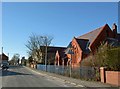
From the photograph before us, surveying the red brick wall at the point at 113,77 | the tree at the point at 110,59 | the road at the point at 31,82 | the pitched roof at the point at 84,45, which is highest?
the pitched roof at the point at 84,45

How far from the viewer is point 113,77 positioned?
2222 cm

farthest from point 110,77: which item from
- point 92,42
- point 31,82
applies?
point 92,42

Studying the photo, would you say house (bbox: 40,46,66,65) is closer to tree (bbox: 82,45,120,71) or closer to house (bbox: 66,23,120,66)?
house (bbox: 66,23,120,66)

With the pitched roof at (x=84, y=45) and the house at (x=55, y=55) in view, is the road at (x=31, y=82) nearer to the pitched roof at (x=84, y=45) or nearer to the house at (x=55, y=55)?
the pitched roof at (x=84, y=45)

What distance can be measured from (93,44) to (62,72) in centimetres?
1345

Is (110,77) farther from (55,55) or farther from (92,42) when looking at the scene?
(55,55)

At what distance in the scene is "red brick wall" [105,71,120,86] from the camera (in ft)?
70.1

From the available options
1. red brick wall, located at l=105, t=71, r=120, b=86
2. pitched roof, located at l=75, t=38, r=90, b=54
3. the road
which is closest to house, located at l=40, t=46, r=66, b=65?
pitched roof, located at l=75, t=38, r=90, b=54

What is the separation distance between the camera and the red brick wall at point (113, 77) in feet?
70.1

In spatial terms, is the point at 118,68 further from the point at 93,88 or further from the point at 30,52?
the point at 30,52

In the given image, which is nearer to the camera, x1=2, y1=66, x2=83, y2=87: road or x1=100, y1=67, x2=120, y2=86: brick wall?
x1=100, y1=67, x2=120, y2=86: brick wall

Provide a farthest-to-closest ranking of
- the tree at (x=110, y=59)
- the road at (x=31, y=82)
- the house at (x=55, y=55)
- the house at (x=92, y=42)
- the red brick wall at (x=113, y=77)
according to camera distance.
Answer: the house at (x=55, y=55)
the house at (x=92, y=42)
the tree at (x=110, y=59)
the road at (x=31, y=82)
the red brick wall at (x=113, y=77)

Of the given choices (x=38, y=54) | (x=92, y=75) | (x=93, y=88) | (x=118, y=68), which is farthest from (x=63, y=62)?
(x=93, y=88)

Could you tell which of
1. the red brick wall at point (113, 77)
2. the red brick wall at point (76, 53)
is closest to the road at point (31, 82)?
the red brick wall at point (113, 77)
